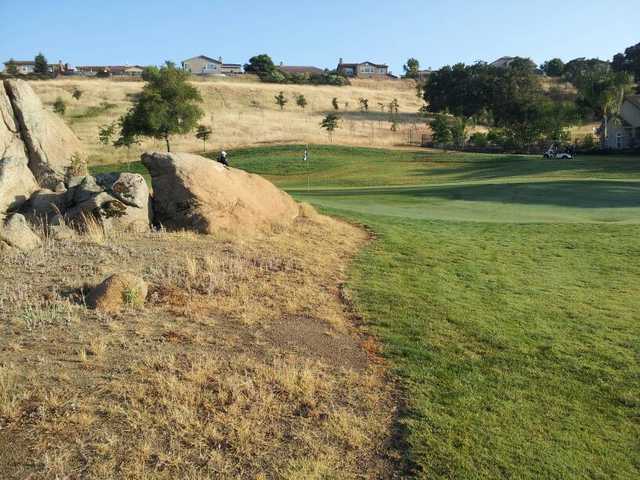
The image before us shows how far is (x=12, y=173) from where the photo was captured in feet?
45.1

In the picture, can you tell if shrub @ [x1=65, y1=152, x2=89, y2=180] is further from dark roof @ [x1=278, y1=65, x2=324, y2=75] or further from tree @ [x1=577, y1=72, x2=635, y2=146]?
dark roof @ [x1=278, y1=65, x2=324, y2=75]

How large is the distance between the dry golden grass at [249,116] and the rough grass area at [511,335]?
178ft

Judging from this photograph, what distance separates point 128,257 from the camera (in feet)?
34.9

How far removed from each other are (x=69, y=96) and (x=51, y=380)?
9297 centimetres

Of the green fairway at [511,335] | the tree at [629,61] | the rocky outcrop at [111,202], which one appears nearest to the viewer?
the green fairway at [511,335]

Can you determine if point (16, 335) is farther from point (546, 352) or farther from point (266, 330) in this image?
point (546, 352)

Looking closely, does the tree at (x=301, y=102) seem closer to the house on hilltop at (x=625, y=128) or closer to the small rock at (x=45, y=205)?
the house on hilltop at (x=625, y=128)

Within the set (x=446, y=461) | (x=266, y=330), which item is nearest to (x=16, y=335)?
(x=266, y=330)

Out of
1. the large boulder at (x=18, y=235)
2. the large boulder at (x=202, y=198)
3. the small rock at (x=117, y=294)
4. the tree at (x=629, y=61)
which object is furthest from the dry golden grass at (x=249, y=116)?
the small rock at (x=117, y=294)

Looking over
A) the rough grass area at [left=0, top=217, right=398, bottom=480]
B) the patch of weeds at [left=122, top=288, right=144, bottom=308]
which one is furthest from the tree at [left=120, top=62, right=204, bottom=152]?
the patch of weeds at [left=122, top=288, right=144, bottom=308]

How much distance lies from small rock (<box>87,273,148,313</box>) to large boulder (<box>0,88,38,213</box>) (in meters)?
5.97

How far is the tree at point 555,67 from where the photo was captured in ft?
499

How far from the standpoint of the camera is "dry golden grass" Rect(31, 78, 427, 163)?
231 ft

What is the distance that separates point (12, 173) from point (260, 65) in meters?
142
